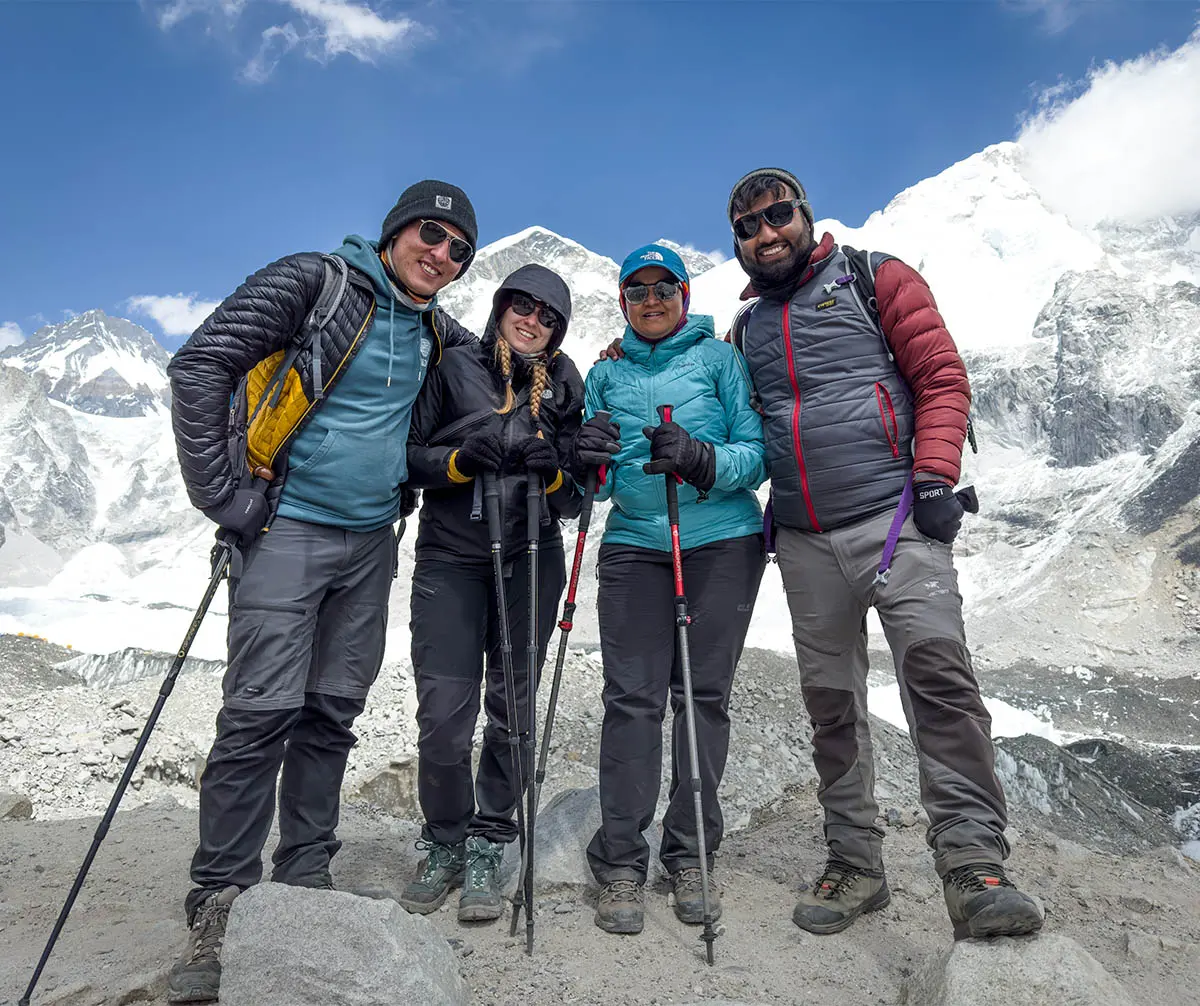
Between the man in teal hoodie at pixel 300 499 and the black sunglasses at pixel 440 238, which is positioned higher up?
the black sunglasses at pixel 440 238

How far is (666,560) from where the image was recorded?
4.49m

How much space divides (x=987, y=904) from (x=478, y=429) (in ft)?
10.4

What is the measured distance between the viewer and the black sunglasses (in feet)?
14.1

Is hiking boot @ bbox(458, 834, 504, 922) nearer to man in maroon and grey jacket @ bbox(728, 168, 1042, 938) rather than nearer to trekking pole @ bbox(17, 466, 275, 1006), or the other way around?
man in maroon and grey jacket @ bbox(728, 168, 1042, 938)

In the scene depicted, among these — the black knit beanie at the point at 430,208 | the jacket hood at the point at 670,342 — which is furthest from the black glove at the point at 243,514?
the jacket hood at the point at 670,342

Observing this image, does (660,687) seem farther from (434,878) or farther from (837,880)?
(434,878)

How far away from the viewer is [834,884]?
4.30 m

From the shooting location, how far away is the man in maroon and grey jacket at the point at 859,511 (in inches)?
144

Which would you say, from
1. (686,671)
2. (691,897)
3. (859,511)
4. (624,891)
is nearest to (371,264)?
(686,671)

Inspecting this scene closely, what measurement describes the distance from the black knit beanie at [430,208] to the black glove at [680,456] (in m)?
1.33

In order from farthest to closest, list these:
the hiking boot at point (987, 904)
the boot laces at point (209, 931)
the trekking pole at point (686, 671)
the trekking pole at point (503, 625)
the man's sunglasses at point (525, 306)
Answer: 1. the man's sunglasses at point (525, 306)
2. the trekking pole at point (503, 625)
3. the trekking pole at point (686, 671)
4. the boot laces at point (209, 931)
5. the hiking boot at point (987, 904)

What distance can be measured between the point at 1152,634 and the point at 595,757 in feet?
169

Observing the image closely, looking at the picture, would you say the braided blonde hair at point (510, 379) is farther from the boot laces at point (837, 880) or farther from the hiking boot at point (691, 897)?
the boot laces at point (837, 880)

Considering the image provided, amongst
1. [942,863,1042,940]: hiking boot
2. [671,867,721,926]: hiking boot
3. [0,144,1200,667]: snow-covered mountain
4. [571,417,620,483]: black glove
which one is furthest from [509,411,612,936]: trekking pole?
[0,144,1200,667]: snow-covered mountain
